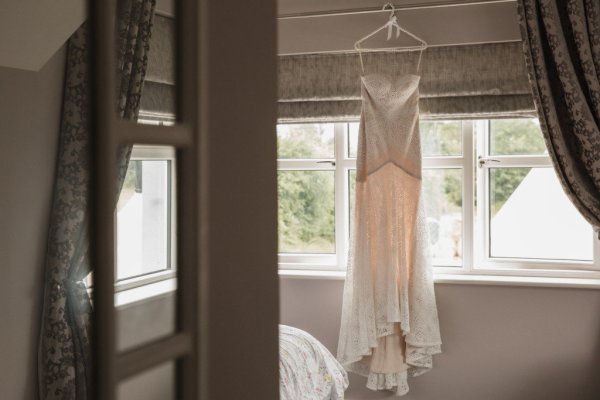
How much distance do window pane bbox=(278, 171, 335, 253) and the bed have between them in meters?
0.89

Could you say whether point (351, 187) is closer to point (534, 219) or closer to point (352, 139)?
point (352, 139)

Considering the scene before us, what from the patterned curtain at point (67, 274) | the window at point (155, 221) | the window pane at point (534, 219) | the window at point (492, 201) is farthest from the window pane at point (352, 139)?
the window at point (155, 221)

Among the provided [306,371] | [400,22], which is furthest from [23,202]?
[400,22]

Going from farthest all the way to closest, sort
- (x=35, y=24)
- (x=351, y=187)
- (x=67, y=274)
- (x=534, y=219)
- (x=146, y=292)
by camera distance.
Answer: (x=351, y=187) < (x=534, y=219) < (x=67, y=274) < (x=35, y=24) < (x=146, y=292)

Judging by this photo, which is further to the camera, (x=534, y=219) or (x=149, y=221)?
(x=534, y=219)

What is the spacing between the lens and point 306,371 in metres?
3.10

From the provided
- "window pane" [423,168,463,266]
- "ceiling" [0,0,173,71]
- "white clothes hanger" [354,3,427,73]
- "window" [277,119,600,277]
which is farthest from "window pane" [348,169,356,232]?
"ceiling" [0,0,173,71]

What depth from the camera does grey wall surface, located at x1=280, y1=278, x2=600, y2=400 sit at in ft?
12.0

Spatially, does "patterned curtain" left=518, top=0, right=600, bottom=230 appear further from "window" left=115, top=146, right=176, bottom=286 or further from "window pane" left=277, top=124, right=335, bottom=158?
"window" left=115, top=146, right=176, bottom=286

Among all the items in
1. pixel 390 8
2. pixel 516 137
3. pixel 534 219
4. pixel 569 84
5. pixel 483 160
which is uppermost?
pixel 390 8

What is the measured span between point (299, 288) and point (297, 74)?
120 centimetres

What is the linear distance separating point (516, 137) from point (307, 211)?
1252 millimetres

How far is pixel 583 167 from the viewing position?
3.50m

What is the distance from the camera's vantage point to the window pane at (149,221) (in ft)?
1.61
